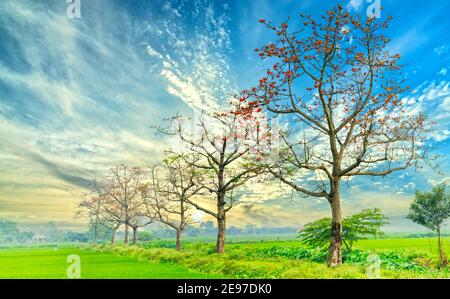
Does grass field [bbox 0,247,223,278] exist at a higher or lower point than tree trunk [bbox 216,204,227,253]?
lower

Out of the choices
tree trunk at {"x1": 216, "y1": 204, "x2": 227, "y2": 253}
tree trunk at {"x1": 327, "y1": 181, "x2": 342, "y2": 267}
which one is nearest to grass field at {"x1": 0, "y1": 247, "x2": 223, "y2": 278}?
tree trunk at {"x1": 216, "y1": 204, "x2": 227, "y2": 253}

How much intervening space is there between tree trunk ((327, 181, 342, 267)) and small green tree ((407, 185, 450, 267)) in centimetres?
1871

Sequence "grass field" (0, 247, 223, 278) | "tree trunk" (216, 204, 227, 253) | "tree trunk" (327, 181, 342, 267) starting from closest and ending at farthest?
"tree trunk" (327, 181, 342, 267) → "grass field" (0, 247, 223, 278) → "tree trunk" (216, 204, 227, 253)

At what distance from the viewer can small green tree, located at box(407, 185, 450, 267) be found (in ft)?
100

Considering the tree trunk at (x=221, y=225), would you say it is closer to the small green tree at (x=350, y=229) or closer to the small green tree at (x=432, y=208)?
the small green tree at (x=350, y=229)

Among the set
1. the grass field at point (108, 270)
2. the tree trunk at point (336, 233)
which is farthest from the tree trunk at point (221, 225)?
the tree trunk at point (336, 233)

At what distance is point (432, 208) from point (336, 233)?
19.7m

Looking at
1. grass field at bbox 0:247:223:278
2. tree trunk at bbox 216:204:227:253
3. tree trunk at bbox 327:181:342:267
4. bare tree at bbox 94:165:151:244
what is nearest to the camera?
tree trunk at bbox 327:181:342:267

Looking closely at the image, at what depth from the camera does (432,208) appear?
→ 31.0 meters

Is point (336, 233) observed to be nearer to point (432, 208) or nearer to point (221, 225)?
point (221, 225)

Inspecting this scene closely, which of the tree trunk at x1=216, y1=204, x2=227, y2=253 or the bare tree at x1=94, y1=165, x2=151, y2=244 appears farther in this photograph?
the bare tree at x1=94, y1=165, x2=151, y2=244

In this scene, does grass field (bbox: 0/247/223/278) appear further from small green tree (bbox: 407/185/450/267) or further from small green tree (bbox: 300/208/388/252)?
small green tree (bbox: 407/185/450/267)
